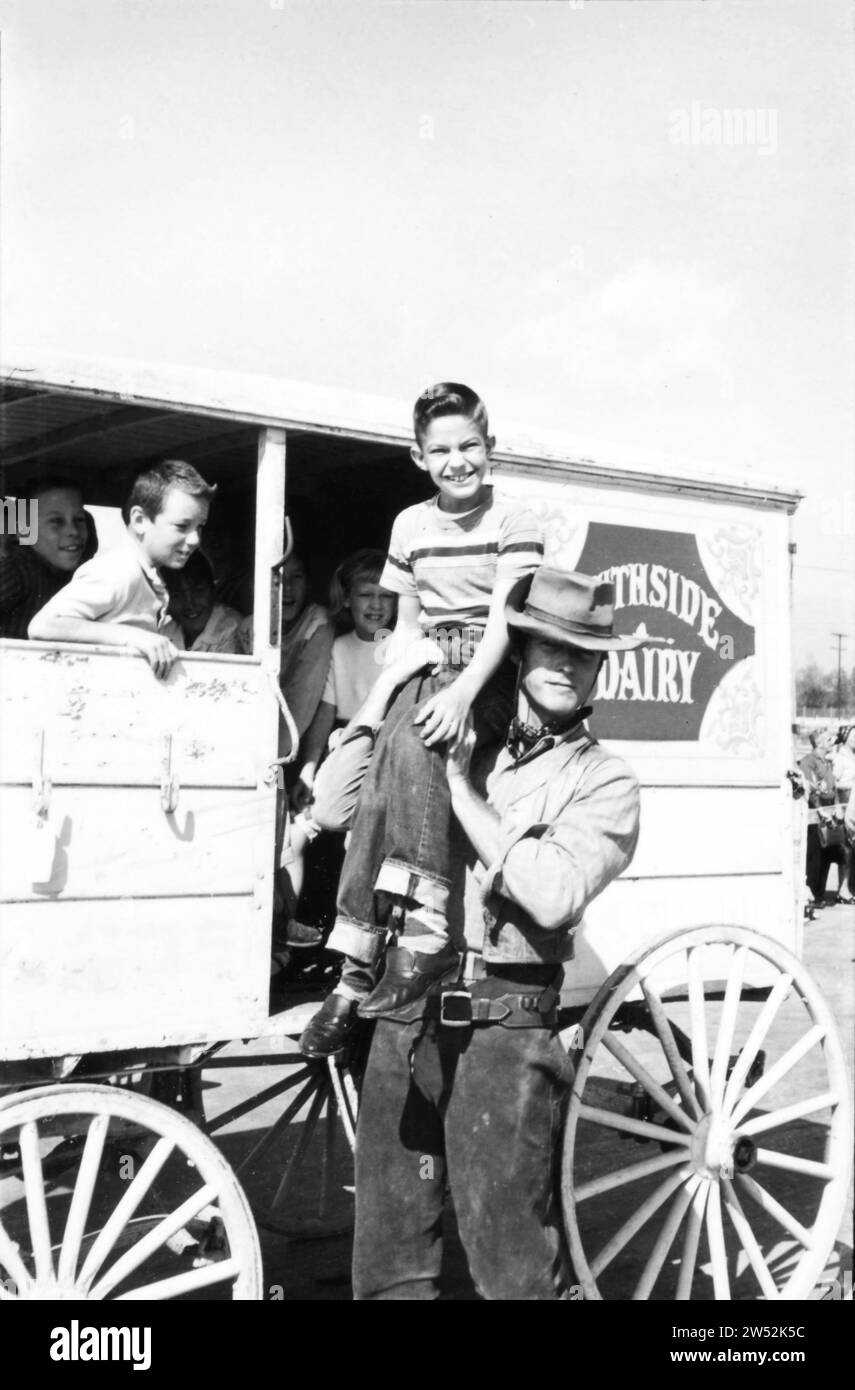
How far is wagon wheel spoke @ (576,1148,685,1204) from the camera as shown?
335 cm

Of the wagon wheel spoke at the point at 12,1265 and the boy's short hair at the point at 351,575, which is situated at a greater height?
the boy's short hair at the point at 351,575

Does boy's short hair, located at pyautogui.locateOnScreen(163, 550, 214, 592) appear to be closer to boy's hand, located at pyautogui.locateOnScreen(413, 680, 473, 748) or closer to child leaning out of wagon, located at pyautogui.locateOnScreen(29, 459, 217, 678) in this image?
child leaning out of wagon, located at pyautogui.locateOnScreen(29, 459, 217, 678)

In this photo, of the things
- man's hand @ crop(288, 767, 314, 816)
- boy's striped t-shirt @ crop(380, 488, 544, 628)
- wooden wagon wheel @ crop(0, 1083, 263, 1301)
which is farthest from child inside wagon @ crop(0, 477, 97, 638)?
wooden wagon wheel @ crop(0, 1083, 263, 1301)

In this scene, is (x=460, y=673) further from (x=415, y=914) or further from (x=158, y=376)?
(x=158, y=376)

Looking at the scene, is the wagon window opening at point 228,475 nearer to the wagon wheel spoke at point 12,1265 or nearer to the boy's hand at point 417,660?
the boy's hand at point 417,660

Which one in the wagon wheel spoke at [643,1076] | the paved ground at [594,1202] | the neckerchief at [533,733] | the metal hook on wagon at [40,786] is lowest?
the paved ground at [594,1202]

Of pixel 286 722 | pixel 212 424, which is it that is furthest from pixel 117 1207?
pixel 212 424

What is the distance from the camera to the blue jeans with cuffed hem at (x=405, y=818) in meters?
3.10

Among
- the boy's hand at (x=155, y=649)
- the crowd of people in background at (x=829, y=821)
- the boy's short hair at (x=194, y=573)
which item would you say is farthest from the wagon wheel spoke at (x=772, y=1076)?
the crowd of people in background at (x=829, y=821)

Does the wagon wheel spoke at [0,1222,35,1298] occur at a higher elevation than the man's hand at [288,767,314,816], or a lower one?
lower

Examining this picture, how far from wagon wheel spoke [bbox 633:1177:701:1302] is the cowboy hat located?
1.63 metres

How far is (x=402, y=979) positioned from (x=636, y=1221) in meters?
1.12

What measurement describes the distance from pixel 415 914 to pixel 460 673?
64 cm

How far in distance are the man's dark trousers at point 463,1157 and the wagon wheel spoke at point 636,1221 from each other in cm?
19
